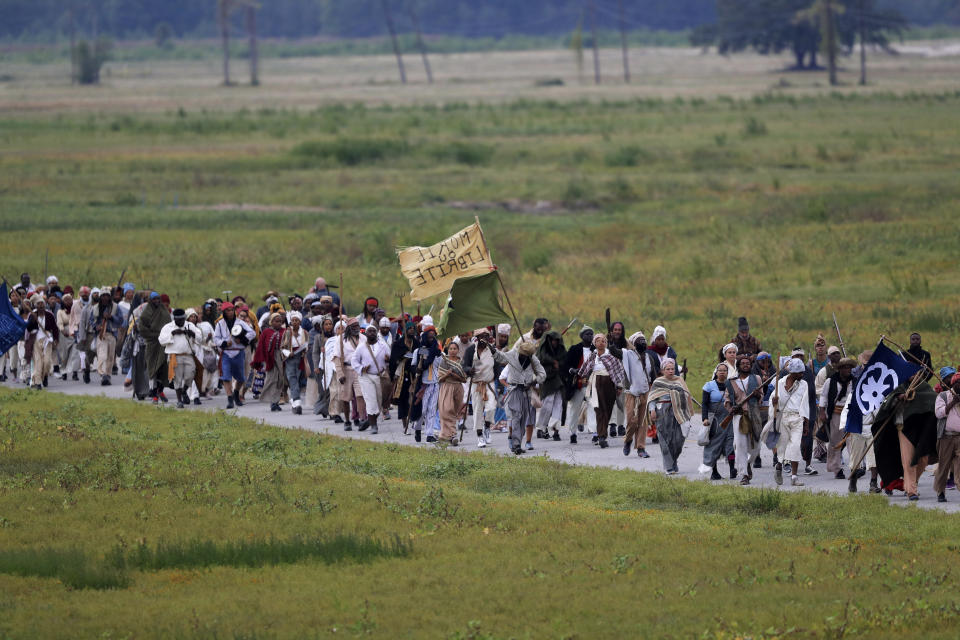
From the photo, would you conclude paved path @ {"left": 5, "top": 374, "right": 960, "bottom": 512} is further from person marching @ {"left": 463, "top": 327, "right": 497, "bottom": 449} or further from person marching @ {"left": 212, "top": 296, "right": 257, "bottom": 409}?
person marching @ {"left": 212, "top": 296, "right": 257, "bottom": 409}

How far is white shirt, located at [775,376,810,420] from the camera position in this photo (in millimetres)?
16406

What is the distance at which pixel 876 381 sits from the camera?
15742 mm

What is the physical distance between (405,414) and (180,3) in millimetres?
151490

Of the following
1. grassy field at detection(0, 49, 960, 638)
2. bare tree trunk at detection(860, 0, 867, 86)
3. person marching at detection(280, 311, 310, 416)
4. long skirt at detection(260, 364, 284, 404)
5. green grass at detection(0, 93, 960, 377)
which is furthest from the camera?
bare tree trunk at detection(860, 0, 867, 86)

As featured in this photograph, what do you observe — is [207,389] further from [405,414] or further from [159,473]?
[159,473]

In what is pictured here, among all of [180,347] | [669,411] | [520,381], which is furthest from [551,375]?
[180,347]

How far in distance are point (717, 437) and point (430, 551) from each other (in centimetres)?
486

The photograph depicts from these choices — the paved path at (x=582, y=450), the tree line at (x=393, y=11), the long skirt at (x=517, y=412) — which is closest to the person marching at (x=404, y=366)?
the paved path at (x=582, y=450)

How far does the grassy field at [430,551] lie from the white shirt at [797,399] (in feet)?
4.97

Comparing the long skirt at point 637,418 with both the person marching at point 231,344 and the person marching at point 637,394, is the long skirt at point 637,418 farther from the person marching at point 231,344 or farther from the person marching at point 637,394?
the person marching at point 231,344

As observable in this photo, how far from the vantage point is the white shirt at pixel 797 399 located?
16.4 metres

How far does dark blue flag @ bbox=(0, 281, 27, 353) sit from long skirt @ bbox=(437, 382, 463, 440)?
6654 mm

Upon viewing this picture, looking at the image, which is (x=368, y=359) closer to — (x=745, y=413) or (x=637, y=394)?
(x=637, y=394)

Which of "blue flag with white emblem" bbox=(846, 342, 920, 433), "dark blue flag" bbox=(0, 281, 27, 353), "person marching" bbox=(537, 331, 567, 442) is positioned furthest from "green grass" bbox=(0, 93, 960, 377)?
"dark blue flag" bbox=(0, 281, 27, 353)
